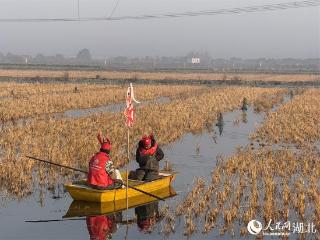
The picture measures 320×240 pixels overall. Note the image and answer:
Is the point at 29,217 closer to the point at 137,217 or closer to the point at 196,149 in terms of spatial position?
the point at 137,217

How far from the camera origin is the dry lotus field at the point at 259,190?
11.0 metres

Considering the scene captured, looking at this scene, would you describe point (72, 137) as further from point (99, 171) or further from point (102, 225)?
point (102, 225)

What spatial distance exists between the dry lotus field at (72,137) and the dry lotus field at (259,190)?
4055 millimetres

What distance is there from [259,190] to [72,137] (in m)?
10.1

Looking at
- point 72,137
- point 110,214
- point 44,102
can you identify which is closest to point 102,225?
point 110,214

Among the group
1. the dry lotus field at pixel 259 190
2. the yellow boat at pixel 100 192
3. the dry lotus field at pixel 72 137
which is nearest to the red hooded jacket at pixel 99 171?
the yellow boat at pixel 100 192

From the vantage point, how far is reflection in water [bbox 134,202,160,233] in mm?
10688

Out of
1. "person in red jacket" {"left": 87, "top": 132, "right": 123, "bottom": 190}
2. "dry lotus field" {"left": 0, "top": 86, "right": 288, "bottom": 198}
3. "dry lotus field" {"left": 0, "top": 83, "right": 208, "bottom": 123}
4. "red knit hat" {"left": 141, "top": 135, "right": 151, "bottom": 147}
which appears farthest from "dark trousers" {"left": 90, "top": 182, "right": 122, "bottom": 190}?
"dry lotus field" {"left": 0, "top": 83, "right": 208, "bottom": 123}

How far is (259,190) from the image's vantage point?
13.5m

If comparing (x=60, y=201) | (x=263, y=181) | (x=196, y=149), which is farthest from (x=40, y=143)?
(x=263, y=181)

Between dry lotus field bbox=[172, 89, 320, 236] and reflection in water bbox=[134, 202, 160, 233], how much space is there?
46 cm

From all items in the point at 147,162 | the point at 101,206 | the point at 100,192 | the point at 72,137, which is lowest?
the point at 101,206

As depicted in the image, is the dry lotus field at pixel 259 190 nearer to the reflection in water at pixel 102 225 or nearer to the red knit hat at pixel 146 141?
the reflection in water at pixel 102 225

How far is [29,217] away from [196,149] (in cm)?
1026
